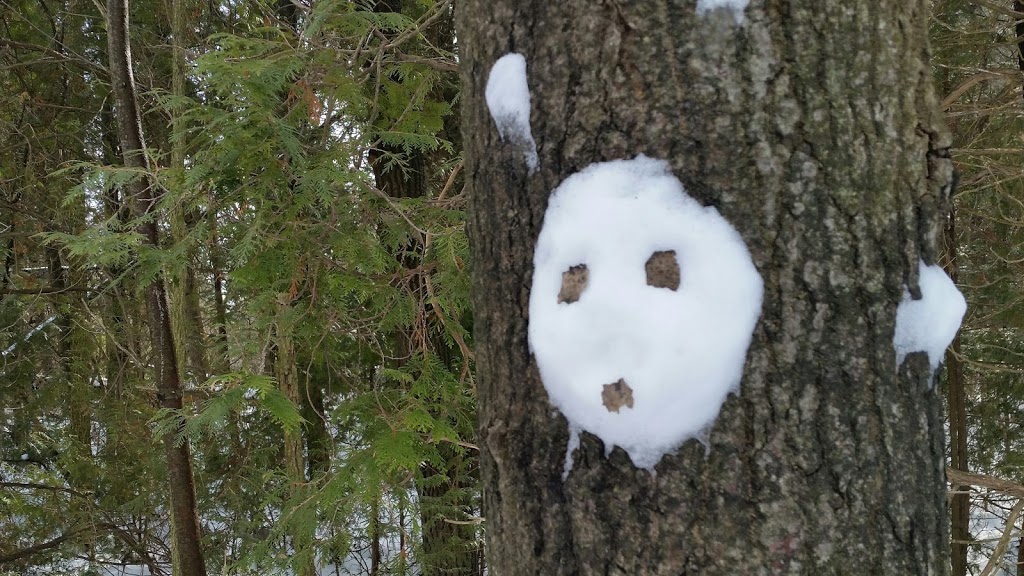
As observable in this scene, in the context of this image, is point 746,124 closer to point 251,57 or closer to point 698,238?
point 698,238

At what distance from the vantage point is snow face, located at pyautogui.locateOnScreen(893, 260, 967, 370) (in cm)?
82

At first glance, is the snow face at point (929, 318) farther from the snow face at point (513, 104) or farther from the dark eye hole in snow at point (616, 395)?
the snow face at point (513, 104)

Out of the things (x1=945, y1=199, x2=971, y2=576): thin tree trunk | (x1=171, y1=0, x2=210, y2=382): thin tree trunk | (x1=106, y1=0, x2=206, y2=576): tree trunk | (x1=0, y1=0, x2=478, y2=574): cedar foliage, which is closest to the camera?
(x1=0, y1=0, x2=478, y2=574): cedar foliage

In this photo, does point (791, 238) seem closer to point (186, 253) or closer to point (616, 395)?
point (616, 395)

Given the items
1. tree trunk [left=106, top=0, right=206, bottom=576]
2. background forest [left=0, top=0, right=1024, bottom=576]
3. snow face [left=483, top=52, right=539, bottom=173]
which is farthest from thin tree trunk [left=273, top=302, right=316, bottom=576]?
snow face [left=483, top=52, right=539, bottom=173]

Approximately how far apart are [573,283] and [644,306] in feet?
0.32

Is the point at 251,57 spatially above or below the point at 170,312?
above

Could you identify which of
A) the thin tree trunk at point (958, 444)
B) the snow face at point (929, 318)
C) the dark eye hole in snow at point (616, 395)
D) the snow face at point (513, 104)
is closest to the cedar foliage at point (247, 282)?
the snow face at point (513, 104)

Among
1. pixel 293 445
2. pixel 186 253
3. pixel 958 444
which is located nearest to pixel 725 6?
pixel 186 253

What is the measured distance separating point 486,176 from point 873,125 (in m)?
0.50

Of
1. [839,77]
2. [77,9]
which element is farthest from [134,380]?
[839,77]

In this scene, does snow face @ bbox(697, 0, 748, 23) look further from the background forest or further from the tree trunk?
the tree trunk

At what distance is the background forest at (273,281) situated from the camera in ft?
7.89

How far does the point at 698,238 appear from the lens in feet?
2.65
